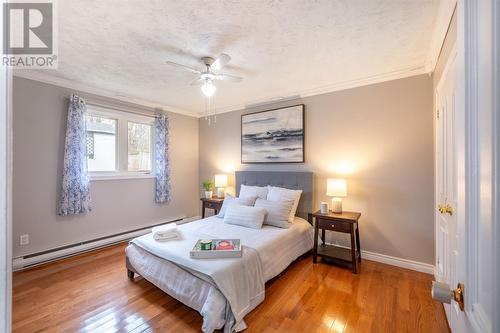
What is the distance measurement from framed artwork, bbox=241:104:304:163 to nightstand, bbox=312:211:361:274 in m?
1.05

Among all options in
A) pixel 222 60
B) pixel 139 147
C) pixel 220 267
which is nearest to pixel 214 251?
pixel 220 267

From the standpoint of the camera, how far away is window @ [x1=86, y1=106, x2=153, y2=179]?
3.39 metres

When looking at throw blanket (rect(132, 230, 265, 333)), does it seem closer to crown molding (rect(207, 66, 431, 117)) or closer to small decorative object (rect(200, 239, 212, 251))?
small decorative object (rect(200, 239, 212, 251))

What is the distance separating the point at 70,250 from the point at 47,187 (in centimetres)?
93

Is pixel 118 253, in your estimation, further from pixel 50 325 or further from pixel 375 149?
pixel 375 149

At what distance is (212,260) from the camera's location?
1.88 meters

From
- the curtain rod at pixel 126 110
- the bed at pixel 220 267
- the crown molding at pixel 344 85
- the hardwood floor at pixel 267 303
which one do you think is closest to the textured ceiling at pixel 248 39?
the crown molding at pixel 344 85

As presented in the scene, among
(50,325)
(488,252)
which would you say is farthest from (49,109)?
(488,252)

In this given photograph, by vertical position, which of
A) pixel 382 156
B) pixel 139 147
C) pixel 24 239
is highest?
pixel 139 147

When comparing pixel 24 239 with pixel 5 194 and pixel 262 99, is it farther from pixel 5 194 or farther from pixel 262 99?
pixel 262 99

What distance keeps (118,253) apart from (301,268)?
262 cm

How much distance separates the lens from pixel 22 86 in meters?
2.72

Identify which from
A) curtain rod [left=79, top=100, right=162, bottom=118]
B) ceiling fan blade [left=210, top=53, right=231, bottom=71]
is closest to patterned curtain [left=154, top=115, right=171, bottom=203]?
curtain rod [left=79, top=100, right=162, bottom=118]

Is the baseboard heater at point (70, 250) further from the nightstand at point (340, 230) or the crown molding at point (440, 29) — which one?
the crown molding at point (440, 29)
